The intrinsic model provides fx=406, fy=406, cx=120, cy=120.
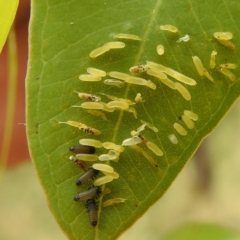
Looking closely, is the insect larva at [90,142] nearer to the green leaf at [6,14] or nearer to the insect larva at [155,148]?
the insect larva at [155,148]

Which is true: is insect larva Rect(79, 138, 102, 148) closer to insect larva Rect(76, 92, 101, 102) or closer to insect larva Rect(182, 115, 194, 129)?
insect larva Rect(76, 92, 101, 102)

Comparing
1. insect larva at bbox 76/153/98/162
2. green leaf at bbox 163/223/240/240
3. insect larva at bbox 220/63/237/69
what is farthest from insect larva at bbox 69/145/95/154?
green leaf at bbox 163/223/240/240

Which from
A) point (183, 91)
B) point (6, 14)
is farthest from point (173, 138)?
point (6, 14)

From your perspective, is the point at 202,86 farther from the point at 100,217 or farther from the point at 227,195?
the point at 227,195

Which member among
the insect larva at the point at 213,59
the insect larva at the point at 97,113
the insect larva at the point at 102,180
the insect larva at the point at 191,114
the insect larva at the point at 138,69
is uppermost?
the insect larva at the point at 138,69

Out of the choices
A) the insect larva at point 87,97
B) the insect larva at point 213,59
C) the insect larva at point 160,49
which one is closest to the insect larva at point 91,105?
the insect larva at point 87,97

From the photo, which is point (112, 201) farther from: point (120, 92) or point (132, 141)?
point (120, 92)
